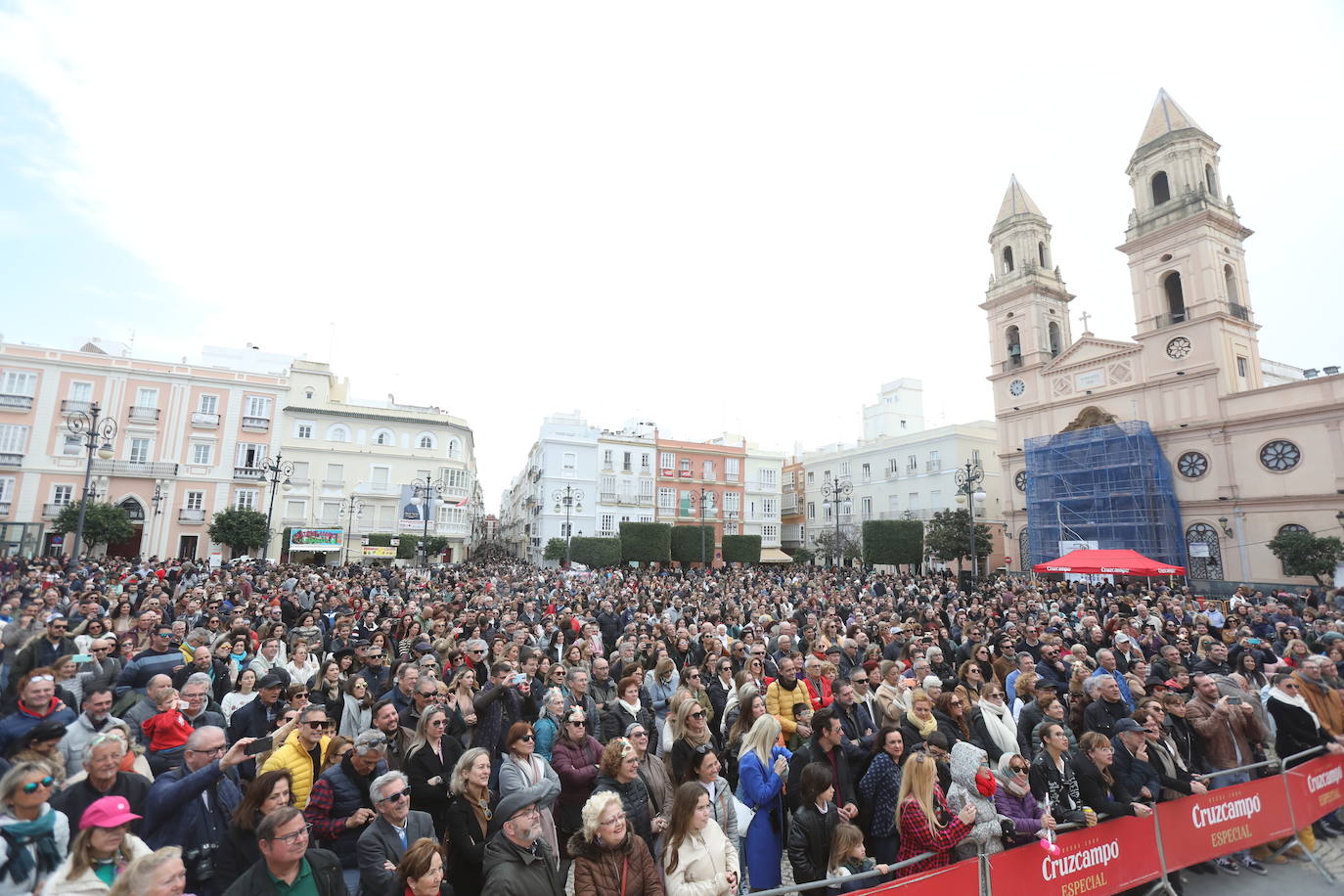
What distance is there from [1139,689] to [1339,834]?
2041mm

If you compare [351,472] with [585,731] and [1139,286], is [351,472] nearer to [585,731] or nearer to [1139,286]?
[585,731]

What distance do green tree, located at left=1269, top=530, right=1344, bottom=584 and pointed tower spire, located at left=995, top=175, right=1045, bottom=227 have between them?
76.5 feet

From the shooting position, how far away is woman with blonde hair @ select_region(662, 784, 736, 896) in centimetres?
353

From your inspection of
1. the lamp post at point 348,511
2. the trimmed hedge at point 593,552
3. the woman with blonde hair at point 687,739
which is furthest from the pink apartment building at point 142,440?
the woman with blonde hair at point 687,739

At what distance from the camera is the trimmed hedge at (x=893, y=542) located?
4125cm

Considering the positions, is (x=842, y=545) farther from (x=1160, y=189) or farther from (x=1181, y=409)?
(x=1160, y=189)

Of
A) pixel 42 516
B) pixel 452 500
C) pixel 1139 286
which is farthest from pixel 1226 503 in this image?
pixel 42 516

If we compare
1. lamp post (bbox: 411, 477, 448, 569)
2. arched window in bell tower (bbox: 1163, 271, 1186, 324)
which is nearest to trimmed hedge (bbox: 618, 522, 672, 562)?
lamp post (bbox: 411, 477, 448, 569)

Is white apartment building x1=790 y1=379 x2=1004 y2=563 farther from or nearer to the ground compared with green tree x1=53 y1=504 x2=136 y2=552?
farther from the ground

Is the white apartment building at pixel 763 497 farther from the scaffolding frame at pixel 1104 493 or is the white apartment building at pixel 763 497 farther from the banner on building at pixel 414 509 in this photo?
the banner on building at pixel 414 509

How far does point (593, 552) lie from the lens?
4188 centimetres

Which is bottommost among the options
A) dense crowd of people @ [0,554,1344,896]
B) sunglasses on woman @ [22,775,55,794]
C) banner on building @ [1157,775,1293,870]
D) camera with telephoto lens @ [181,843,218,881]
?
banner on building @ [1157,775,1293,870]

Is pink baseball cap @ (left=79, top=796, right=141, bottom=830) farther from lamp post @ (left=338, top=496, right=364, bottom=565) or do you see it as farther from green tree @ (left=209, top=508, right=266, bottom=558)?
lamp post @ (left=338, top=496, right=364, bottom=565)

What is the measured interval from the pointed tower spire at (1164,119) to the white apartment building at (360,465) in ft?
145
